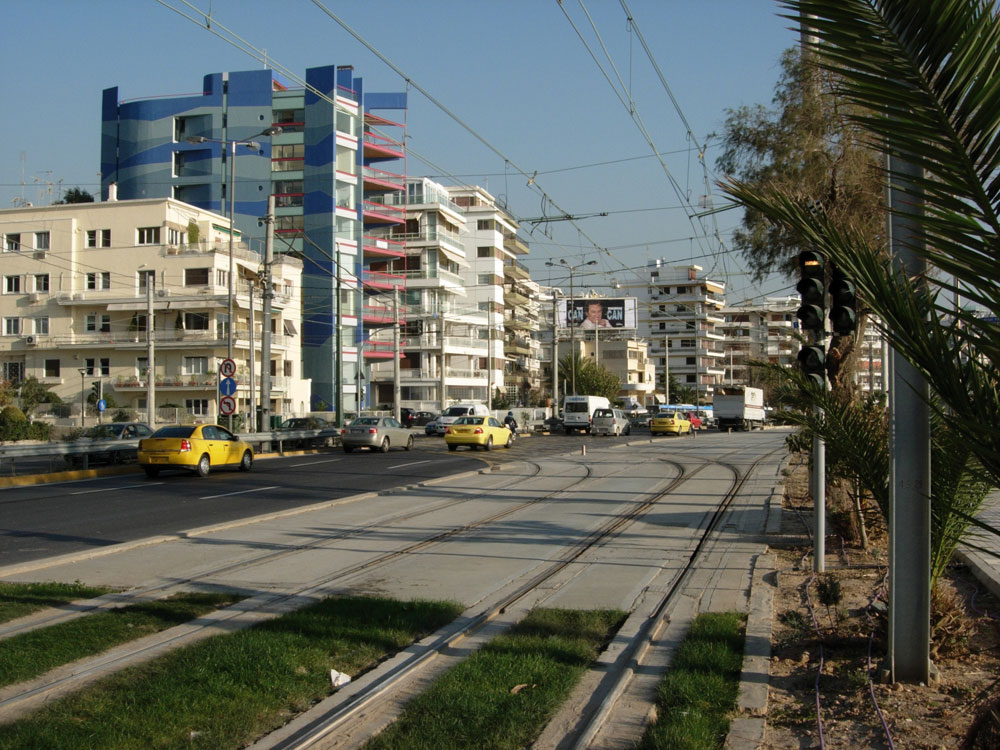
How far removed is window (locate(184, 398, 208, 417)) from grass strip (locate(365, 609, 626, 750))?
184 ft

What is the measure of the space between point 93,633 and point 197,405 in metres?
56.3

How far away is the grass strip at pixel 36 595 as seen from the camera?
338 inches

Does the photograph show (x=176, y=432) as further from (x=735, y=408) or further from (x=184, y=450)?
(x=735, y=408)

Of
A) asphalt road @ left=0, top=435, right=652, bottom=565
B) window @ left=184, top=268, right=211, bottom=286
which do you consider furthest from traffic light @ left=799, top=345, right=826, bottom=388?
window @ left=184, top=268, right=211, bottom=286

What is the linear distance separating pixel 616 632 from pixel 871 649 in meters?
2.14

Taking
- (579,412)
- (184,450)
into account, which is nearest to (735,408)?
(579,412)

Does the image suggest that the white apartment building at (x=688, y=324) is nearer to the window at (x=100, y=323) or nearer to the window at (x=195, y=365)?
the window at (x=195, y=365)

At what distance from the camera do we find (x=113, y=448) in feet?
92.9

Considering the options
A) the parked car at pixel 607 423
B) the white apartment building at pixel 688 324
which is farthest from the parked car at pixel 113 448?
the white apartment building at pixel 688 324

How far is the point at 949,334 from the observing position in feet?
10.6

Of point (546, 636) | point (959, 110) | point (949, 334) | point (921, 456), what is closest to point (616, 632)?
point (546, 636)

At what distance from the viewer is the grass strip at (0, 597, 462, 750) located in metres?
5.38

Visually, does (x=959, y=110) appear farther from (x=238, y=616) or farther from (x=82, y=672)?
(x=238, y=616)

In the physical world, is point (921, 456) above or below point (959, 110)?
below
